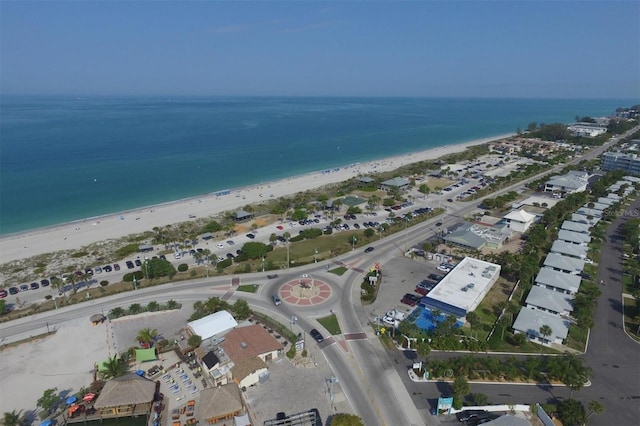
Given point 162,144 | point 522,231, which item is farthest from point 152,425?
point 162,144

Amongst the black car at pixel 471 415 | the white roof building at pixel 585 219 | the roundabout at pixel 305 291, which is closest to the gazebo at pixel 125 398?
the roundabout at pixel 305 291

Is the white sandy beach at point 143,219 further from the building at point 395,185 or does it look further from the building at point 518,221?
the building at point 518,221

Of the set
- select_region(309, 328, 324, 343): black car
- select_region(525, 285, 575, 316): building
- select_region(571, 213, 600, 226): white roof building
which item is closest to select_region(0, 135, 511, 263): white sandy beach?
select_region(309, 328, 324, 343): black car

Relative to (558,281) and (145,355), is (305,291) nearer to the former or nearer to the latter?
(145,355)

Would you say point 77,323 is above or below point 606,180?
below

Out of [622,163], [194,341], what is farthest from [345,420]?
[622,163]

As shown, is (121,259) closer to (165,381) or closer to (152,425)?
(165,381)
